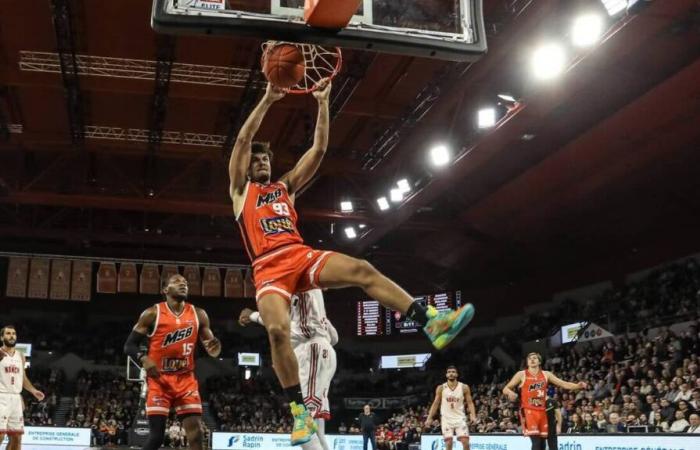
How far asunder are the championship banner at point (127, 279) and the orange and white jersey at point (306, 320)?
68.1ft

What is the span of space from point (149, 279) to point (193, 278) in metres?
1.49

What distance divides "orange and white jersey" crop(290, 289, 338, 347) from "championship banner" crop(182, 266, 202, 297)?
20.8 m

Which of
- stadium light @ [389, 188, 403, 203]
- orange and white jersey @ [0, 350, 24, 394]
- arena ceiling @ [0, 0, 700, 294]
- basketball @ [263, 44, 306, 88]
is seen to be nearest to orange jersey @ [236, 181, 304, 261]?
basketball @ [263, 44, 306, 88]

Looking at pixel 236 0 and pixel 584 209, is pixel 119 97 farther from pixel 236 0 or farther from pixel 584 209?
pixel 236 0

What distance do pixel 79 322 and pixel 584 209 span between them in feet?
72.8

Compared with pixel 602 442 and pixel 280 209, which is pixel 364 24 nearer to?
pixel 280 209

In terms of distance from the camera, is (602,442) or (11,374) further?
(602,442)

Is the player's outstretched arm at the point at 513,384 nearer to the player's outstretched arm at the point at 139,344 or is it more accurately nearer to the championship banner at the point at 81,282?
the player's outstretched arm at the point at 139,344

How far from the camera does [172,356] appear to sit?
316 inches

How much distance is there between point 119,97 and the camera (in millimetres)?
19469

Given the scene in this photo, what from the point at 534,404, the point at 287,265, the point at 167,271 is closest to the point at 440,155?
the point at 534,404

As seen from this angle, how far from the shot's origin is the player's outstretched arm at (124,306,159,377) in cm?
750

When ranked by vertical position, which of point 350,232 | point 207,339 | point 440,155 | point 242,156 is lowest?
point 207,339

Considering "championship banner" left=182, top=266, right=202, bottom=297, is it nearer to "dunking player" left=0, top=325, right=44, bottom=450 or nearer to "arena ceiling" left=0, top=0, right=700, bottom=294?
"arena ceiling" left=0, top=0, right=700, bottom=294
